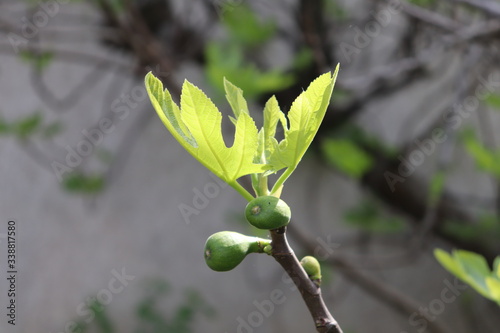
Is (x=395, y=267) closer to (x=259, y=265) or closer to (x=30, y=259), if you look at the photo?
(x=259, y=265)

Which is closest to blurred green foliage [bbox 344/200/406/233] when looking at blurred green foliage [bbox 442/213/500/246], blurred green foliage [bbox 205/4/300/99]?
blurred green foliage [bbox 442/213/500/246]

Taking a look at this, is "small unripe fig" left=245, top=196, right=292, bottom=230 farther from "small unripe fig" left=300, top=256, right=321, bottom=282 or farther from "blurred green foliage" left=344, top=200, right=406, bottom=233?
"blurred green foliage" left=344, top=200, right=406, bottom=233

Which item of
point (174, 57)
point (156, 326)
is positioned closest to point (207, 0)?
point (174, 57)

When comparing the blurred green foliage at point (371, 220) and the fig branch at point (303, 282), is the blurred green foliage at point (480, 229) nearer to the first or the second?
the blurred green foliage at point (371, 220)

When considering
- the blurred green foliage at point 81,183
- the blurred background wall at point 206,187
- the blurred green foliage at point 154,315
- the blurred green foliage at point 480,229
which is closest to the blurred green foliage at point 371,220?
the blurred background wall at point 206,187

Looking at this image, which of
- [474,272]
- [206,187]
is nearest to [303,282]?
[474,272]

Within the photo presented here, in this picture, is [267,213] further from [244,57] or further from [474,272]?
[244,57]
